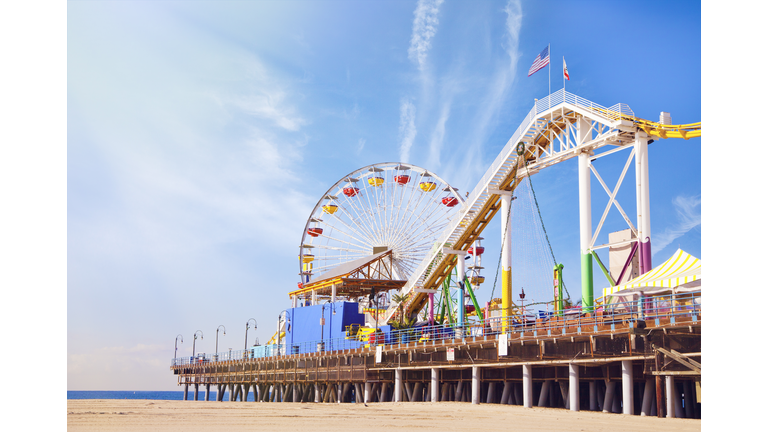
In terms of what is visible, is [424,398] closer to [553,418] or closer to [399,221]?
[553,418]

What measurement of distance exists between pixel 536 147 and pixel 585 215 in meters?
5.12

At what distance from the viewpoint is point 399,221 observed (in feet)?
166

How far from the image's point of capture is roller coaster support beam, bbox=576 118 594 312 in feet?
88.6

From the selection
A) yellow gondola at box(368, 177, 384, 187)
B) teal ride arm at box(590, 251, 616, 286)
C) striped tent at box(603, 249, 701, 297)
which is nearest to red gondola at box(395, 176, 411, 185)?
yellow gondola at box(368, 177, 384, 187)

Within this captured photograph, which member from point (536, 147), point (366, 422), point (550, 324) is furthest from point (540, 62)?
point (366, 422)

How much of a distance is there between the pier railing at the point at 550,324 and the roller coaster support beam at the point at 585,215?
1488 mm

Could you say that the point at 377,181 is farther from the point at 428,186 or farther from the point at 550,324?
the point at 550,324

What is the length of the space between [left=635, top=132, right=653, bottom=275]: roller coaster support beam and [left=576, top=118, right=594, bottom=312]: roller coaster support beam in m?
2.43

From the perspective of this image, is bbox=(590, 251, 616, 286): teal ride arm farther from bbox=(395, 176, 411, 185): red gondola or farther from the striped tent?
bbox=(395, 176, 411, 185): red gondola

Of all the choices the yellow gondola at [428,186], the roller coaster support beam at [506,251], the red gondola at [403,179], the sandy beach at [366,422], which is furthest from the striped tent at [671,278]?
the red gondola at [403,179]

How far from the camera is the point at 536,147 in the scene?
31719 mm
